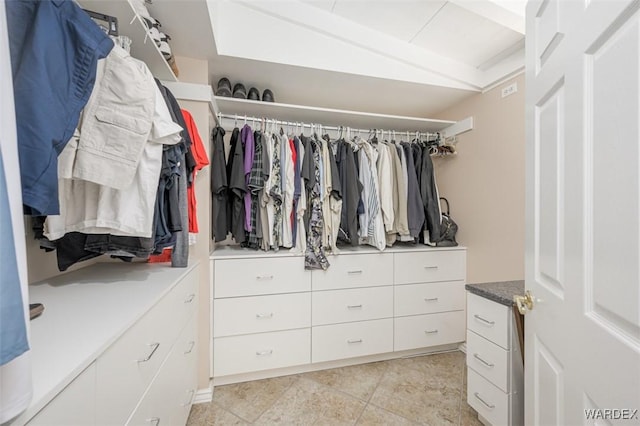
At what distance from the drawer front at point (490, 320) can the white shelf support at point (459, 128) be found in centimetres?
139

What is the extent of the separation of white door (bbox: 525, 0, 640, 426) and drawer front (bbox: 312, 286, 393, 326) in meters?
1.14

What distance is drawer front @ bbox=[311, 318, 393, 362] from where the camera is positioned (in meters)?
1.80

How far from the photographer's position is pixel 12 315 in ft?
1.02

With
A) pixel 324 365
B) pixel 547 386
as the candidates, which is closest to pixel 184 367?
pixel 324 365

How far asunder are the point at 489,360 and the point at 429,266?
2.58 ft

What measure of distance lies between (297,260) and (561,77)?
1515 mm

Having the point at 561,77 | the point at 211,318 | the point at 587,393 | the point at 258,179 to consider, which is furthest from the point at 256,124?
the point at 587,393

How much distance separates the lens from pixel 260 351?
169 cm

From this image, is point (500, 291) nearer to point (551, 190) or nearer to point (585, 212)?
point (551, 190)

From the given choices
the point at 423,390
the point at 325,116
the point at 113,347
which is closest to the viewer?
the point at 113,347

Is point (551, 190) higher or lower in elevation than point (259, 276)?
higher

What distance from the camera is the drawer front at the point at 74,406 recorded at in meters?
0.45

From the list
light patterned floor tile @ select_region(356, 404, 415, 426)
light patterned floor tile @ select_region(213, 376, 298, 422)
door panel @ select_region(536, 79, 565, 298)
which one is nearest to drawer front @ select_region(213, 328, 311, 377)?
light patterned floor tile @ select_region(213, 376, 298, 422)

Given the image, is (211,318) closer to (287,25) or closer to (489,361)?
(489,361)
